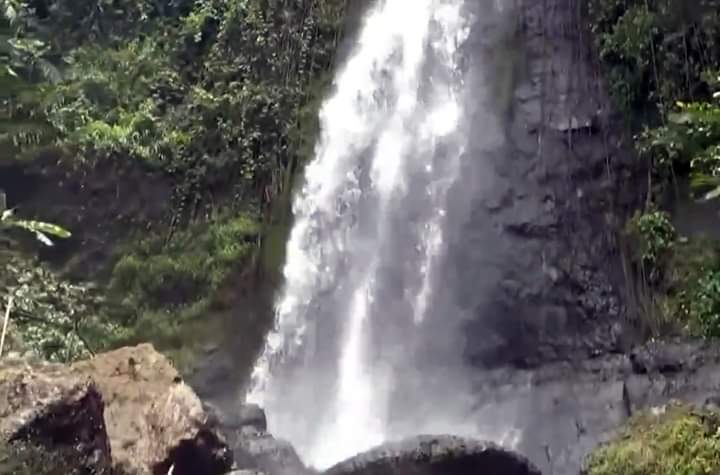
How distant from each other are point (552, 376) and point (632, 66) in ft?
12.7

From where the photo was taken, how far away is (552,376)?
1045cm

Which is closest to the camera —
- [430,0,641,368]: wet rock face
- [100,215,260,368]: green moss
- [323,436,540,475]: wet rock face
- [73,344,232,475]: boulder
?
[73,344,232,475]: boulder

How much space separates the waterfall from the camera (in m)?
11.4

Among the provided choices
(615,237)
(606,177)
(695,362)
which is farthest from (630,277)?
(695,362)

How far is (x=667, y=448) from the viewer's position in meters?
6.43

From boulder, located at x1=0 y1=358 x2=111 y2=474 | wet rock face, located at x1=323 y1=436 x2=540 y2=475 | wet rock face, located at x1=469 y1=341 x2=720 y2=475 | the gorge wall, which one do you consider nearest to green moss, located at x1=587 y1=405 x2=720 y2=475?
wet rock face, located at x1=323 y1=436 x2=540 y2=475

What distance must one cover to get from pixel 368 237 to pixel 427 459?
5493mm

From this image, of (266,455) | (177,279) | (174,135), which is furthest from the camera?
(174,135)

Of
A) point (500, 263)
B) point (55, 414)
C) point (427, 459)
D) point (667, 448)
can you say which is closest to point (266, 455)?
point (427, 459)

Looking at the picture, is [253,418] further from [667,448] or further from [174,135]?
[174,135]

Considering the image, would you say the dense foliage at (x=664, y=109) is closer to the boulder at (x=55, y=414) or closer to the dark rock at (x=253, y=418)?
the dark rock at (x=253, y=418)

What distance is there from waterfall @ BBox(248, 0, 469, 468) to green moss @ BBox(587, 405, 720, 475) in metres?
4.03

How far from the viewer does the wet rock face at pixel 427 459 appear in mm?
7367

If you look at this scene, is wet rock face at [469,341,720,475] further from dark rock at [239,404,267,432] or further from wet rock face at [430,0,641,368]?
dark rock at [239,404,267,432]
